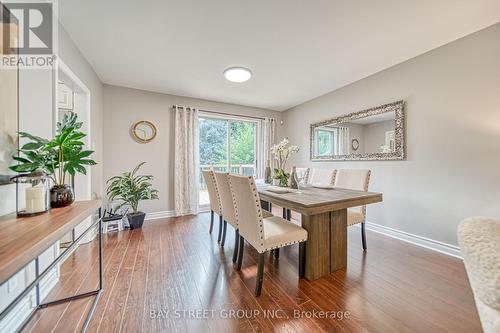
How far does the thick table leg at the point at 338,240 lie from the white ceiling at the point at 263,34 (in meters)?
1.91

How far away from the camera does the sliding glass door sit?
172 inches

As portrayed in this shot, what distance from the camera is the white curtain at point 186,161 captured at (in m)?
3.86

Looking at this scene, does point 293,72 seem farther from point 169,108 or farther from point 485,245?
point 485,245

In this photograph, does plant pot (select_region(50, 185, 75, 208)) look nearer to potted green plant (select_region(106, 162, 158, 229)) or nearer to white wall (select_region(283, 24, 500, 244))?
potted green plant (select_region(106, 162, 158, 229))

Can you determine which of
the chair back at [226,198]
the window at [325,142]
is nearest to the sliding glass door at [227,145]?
the window at [325,142]

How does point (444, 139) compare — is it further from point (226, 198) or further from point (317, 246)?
point (226, 198)

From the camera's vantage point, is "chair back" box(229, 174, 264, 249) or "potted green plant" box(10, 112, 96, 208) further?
"chair back" box(229, 174, 264, 249)

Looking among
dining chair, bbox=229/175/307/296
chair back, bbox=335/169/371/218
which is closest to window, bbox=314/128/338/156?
chair back, bbox=335/169/371/218

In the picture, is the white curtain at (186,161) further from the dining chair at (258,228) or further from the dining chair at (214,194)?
the dining chair at (258,228)

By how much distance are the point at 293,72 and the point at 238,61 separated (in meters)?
0.89

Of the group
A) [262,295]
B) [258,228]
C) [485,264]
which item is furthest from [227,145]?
[485,264]

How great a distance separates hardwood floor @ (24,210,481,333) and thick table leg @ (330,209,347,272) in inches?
3.5

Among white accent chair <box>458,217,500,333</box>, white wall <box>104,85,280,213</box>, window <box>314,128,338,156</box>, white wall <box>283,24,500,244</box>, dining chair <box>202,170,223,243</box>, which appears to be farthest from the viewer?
window <box>314,128,338,156</box>
